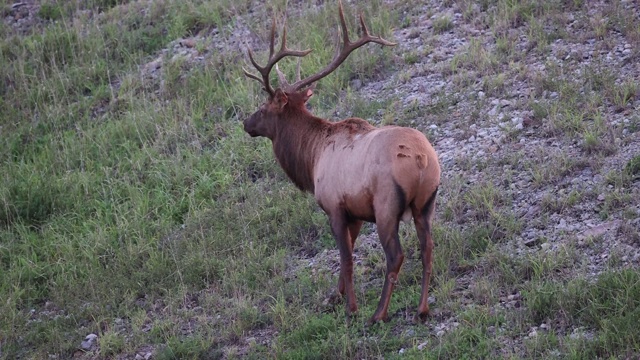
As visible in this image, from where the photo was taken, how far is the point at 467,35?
12.5 meters

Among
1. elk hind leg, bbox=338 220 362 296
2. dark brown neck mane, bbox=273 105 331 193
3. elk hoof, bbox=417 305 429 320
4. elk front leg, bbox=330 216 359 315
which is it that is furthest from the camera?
dark brown neck mane, bbox=273 105 331 193

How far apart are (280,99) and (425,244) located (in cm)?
239

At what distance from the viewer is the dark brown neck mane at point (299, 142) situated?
8.95 metres

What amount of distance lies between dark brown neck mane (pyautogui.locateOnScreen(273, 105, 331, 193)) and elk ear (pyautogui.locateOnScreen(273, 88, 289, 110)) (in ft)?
0.21

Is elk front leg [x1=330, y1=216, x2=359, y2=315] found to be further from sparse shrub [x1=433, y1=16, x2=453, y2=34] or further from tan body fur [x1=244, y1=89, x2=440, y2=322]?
sparse shrub [x1=433, y1=16, x2=453, y2=34]

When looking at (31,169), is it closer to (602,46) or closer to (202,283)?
(202,283)

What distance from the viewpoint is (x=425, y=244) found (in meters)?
7.79

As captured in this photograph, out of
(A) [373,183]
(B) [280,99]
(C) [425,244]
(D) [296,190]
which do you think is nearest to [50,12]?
→ (D) [296,190]

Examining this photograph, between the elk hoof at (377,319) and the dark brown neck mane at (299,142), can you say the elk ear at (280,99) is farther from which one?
the elk hoof at (377,319)

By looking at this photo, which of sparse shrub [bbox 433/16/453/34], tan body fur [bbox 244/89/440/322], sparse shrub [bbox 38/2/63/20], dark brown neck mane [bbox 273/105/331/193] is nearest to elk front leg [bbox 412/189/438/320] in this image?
tan body fur [bbox 244/89/440/322]

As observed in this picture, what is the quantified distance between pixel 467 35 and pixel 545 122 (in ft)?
8.87

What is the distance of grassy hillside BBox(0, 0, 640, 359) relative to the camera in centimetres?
777

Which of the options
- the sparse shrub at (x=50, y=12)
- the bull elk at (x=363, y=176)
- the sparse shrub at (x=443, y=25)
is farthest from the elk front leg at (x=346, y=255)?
the sparse shrub at (x=50, y=12)

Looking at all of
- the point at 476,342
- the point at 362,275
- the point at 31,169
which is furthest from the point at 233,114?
the point at 476,342
